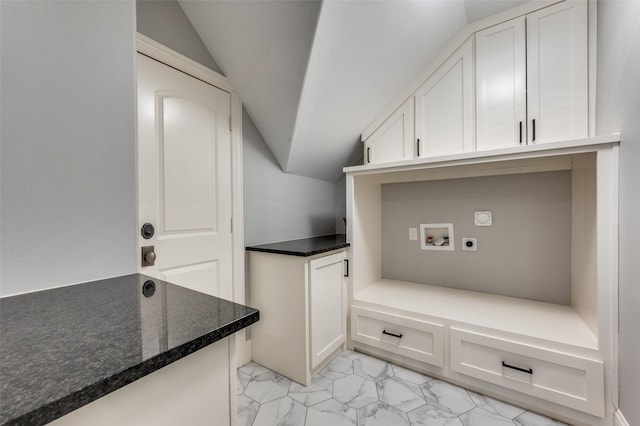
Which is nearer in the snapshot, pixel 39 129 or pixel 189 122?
pixel 39 129

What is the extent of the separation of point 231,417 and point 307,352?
43.7 inches

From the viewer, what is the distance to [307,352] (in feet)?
5.49

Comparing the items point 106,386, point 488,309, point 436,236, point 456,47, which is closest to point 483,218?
point 436,236

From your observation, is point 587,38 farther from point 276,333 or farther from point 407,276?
point 276,333

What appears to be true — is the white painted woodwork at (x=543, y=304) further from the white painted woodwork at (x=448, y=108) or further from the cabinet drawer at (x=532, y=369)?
the white painted woodwork at (x=448, y=108)

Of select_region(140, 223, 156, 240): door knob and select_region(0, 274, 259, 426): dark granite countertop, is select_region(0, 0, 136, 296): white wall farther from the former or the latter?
select_region(140, 223, 156, 240): door knob

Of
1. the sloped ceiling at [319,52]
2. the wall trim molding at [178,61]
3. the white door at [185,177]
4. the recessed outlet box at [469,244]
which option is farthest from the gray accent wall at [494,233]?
the wall trim molding at [178,61]

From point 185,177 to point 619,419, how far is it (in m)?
2.48

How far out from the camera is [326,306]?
183cm

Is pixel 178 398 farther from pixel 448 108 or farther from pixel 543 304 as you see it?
pixel 543 304

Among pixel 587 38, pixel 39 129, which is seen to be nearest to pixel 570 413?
pixel 587 38

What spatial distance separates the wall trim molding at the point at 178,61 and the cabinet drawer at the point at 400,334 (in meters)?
1.87

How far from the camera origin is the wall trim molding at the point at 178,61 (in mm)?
1357

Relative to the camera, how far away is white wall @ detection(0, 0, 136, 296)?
73 centimetres
